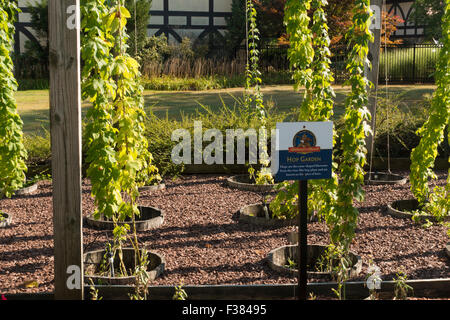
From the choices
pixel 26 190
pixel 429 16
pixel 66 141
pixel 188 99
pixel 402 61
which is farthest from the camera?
pixel 429 16

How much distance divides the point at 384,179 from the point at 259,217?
2.56 metres

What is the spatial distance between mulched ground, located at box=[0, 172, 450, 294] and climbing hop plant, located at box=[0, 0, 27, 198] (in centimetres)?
47

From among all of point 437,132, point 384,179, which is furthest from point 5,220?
point 384,179

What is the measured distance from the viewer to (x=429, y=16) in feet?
74.8

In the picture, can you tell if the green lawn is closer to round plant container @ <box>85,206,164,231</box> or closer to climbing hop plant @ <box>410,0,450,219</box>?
round plant container @ <box>85,206,164,231</box>

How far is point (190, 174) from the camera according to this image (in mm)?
7684

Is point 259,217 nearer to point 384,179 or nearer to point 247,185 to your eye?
point 247,185

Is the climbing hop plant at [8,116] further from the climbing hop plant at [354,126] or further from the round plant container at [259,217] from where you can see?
the climbing hop plant at [354,126]

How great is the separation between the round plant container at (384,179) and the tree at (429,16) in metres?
16.1

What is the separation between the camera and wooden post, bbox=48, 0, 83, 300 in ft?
9.02

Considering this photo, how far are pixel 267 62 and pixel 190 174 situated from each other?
1275 centimetres

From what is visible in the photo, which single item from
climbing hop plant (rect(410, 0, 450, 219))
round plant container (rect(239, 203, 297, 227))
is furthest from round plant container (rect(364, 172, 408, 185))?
round plant container (rect(239, 203, 297, 227))

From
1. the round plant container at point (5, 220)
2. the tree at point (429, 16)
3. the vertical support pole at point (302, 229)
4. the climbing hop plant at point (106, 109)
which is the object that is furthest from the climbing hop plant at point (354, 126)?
the tree at point (429, 16)
